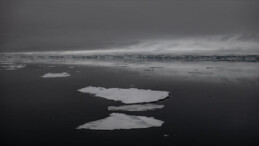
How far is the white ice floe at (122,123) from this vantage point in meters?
5.90

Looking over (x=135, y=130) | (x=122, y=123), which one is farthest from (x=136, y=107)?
(x=135, y=130)

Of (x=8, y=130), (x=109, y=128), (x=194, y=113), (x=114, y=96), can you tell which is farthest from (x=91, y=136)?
(x=114, y=96)

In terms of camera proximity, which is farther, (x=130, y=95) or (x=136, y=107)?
(x=130, y=95)

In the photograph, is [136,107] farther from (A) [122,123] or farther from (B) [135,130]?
(B) [135,130]

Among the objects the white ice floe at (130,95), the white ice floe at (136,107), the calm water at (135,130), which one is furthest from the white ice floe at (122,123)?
the white ice floe at (130,95)

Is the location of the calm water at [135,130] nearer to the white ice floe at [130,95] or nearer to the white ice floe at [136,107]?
the white ice floe at [136,107]

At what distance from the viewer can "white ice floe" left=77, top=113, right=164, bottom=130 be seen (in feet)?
19.4

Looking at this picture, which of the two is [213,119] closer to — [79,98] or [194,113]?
[194,113]

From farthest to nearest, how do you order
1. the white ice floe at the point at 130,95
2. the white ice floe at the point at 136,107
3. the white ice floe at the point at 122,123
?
the white ice floe at the point at 130,95 → the white ice floe at the point at 136,107 → the white ice floe at the point at 122,123

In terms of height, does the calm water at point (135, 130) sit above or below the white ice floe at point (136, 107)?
below

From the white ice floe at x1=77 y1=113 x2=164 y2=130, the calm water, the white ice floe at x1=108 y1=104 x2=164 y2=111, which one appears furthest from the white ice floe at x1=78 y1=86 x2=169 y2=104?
the white ice floe at x1=77 y1=113 x2=164 y2=130

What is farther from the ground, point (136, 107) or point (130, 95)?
point (130, 95)

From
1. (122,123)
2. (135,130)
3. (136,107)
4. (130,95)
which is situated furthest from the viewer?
(130,95)

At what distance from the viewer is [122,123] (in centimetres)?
611
